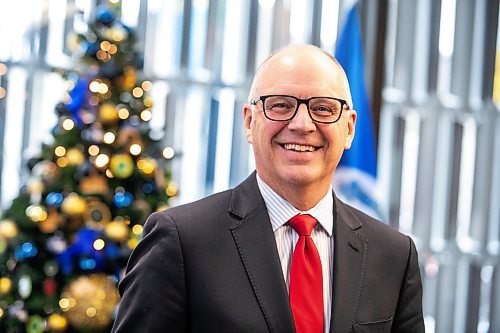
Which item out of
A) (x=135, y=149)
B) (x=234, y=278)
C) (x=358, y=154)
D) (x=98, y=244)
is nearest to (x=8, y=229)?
(x=98, y=244)

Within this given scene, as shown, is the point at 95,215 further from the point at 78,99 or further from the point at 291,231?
the point at 291,231

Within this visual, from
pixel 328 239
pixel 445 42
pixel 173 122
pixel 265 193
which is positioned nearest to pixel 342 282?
pixel 328 239

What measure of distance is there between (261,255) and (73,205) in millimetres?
2807

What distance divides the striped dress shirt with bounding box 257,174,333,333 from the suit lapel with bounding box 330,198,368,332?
3cm

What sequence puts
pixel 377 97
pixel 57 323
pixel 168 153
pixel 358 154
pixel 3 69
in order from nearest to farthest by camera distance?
1. pixel 57 323
2. pixel 168 153
3. pixel 3 69
4. pixel 358 154
5. pixel 377 97

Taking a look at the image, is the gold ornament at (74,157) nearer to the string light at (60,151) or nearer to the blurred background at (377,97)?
the string light at (60,151)

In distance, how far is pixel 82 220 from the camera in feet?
15.4

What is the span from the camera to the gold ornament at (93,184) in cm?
467

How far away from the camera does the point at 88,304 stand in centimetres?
453

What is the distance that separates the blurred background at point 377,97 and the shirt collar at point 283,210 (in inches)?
145

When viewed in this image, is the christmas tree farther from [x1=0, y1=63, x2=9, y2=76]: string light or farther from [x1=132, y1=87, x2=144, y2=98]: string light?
[x1=0, y1=63, x2=9, y2=76]: string light

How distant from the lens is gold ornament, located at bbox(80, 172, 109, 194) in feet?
15.3

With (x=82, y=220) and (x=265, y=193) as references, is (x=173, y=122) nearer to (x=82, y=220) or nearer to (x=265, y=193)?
(x=82, y=220)

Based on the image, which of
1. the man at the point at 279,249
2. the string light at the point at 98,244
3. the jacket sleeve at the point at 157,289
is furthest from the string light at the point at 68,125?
the jacket sleeve at the point at 157,289
